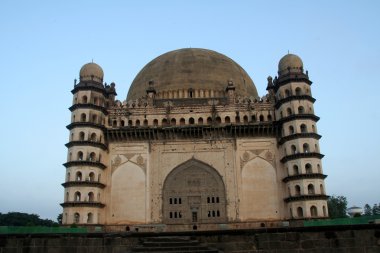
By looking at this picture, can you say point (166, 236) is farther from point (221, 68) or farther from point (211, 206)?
point (221, 68)

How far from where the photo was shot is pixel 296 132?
29609mm

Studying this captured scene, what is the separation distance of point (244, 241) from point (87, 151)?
19822 mm

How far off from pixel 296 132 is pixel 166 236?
18.4 m

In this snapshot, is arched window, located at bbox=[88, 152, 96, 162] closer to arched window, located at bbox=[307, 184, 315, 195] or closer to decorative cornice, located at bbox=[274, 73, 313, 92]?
decorative cornice, located at bbox=[274, 73, 313, 92]

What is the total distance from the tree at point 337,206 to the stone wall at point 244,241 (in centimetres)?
4112

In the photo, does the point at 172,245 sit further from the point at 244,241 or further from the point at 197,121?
the point at 197,121

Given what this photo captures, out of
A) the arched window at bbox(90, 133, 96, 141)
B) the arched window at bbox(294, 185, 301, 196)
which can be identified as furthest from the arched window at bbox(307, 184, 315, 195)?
the arched window at bbox(90, 133, 96, 141)

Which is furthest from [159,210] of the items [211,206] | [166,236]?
[166,236]

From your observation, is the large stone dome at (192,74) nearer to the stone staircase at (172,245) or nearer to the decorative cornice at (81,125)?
the decorative cornice at (81,125)

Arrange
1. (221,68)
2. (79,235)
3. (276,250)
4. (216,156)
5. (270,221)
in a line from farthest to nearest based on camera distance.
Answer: (221,68), (216,156), (270,221), (79,235), (276,250)

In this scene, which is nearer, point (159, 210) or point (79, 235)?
point (79, 235)

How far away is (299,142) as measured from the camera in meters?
29.3

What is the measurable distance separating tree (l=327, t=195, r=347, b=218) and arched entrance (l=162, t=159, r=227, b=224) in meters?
27.0

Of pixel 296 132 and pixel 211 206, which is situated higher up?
pixel 296 132
